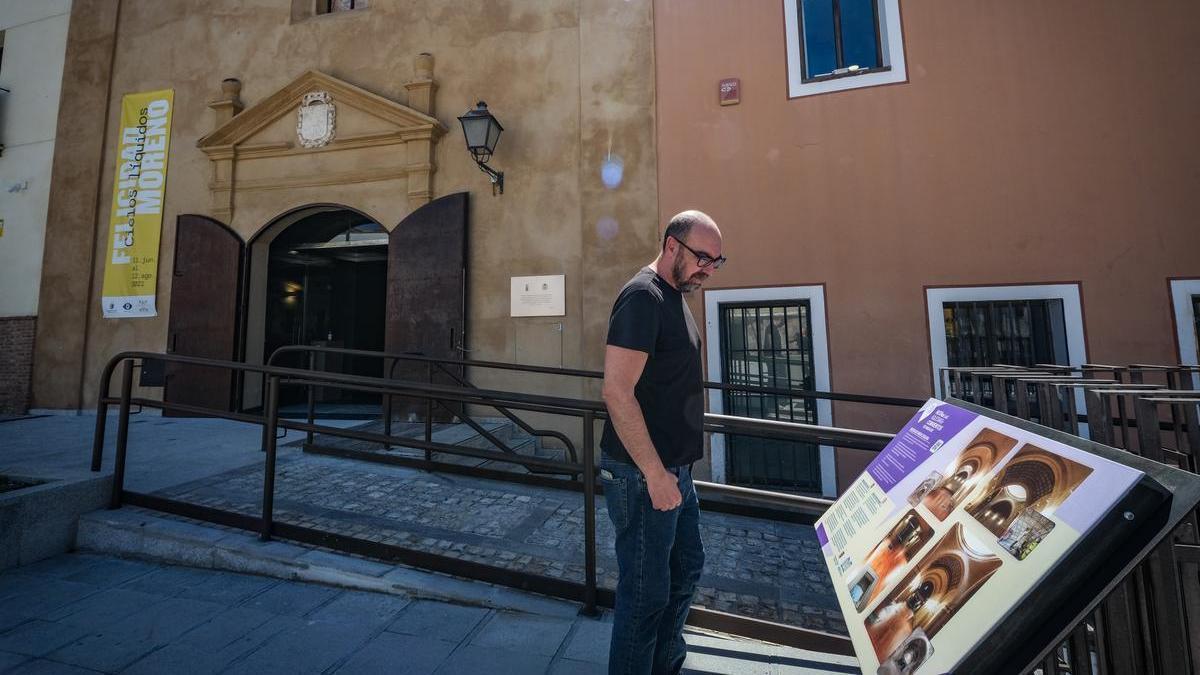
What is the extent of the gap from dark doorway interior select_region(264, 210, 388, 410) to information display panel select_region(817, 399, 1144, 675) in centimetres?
769

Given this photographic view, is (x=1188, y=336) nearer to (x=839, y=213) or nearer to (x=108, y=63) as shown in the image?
(x=839, y=213)

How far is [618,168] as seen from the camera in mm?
5898

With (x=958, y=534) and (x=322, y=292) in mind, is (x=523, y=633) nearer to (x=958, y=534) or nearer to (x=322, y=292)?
(x=958, y=534)

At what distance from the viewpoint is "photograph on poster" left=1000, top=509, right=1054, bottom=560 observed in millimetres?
900

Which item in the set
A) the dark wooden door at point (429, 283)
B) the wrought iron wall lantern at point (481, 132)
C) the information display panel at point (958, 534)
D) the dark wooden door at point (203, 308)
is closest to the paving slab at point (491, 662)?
the information display panel at point (958, 534)

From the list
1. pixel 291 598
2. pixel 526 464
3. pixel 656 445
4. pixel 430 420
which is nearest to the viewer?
pixel 656 445

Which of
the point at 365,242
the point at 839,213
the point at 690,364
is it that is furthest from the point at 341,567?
the point at 365,242

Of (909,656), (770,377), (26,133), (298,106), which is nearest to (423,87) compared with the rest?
(298,106)

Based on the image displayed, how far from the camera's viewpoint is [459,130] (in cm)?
641

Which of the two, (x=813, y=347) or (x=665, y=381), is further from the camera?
(x=813, y=347)

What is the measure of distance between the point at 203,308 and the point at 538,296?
16.0ft

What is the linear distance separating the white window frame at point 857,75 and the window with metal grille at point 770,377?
7.85 feet

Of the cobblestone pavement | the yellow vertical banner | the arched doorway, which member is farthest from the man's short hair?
the yellow vertical banner

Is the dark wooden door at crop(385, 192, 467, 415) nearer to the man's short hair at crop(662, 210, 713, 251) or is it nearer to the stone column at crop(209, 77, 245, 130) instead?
the stone column at crop(209, 77, 245, 130)
